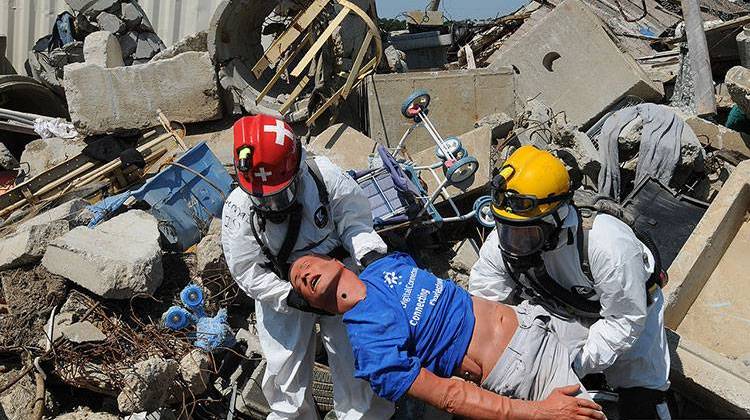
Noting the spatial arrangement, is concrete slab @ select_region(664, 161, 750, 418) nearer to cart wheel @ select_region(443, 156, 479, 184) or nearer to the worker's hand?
the worker's hand

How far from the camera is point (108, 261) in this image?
196 inches

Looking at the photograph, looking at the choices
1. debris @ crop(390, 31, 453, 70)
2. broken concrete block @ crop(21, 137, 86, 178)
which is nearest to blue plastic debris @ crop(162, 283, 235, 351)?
broken concrete block @ crop(21, 137, 86, 178)

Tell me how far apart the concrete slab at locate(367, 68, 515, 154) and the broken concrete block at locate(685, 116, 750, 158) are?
1.78 metres

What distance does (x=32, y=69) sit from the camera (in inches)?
385

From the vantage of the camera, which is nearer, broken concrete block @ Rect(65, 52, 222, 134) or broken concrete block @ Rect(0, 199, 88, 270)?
broken concrete block @ Rect(0, 199, 88, 270)

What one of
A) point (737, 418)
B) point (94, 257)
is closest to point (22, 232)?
point (94, 257)

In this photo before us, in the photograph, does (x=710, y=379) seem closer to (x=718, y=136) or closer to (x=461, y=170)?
(x=461, y=170)

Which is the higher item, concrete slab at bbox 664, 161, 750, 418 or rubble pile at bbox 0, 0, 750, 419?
concrete slab at bbox 664, 161, 750, 418

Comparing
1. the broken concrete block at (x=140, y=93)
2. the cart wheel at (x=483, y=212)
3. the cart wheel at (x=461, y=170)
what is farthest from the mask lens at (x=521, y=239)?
the broken concrete block at (x=140, y=93)

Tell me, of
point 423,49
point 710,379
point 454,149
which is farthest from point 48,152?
point 710,379

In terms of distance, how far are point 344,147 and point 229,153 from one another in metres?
1.31

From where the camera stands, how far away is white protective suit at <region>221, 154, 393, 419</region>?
3.79 m

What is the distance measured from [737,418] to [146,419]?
10.8 ft

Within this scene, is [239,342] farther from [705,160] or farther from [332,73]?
[705,160]
